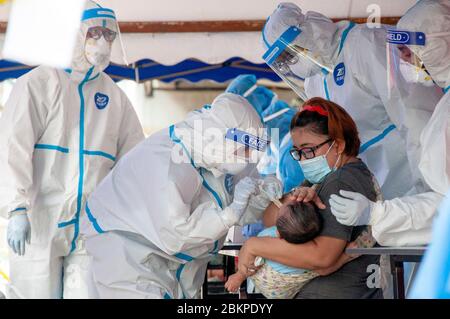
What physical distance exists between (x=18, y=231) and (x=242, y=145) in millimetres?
1126

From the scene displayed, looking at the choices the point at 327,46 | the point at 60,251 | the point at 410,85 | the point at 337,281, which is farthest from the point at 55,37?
the point at 337,281

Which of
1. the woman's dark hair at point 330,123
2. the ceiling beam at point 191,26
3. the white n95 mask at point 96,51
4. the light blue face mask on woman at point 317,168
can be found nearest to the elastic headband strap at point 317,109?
the woman's dark hair at point 330,123

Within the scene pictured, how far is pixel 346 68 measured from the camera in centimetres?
289

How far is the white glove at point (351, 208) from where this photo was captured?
2.00 m

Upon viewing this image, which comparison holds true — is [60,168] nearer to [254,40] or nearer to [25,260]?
[25,260]

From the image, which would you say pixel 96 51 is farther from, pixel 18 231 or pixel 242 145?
pixel 242 145

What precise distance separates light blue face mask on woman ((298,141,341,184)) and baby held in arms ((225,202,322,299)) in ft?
0.62

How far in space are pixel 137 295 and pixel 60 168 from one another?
98 centimetres

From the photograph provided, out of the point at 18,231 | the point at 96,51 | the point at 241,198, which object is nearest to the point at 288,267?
the point at 241,198

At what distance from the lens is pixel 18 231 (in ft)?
9.58

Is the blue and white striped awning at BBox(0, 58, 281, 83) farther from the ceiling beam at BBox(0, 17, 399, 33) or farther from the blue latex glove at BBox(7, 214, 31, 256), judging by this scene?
the blue latex glove at BBox(7, 214, 31, 256)

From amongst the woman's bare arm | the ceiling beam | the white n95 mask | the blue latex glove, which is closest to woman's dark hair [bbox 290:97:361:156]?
the woman's bare arm

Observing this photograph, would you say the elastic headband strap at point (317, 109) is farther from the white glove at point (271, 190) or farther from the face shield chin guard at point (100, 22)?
the face shield chin guard at point (100, 22)
